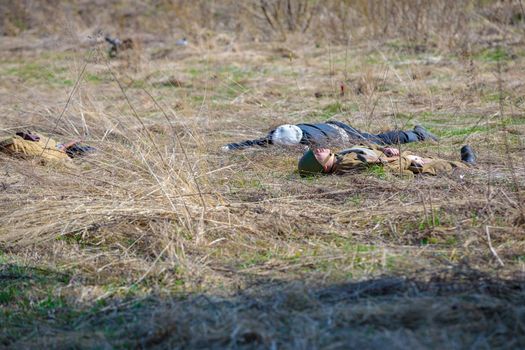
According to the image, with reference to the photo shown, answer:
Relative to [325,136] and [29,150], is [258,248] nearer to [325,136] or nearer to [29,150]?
[325,136]

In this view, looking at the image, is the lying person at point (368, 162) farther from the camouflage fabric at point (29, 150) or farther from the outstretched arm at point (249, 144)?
the camouflage fabric at point (29, 150)

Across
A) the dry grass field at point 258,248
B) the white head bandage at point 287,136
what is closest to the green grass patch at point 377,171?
the dry grass field at point 258,248

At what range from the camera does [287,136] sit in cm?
638

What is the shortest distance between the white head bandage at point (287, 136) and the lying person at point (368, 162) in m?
0.89

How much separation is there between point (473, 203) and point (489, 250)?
65 cm

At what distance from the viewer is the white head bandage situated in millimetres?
6352

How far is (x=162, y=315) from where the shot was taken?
3.07m

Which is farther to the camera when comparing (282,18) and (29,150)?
(282,18)

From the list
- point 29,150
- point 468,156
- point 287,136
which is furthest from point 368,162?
point 29,150

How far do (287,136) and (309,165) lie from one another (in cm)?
102

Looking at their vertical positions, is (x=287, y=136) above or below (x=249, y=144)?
above

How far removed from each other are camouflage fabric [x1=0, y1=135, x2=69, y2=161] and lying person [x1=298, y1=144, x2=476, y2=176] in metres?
1.96

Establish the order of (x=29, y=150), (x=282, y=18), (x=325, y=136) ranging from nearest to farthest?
(x=29, y=150), (x=325, y=136), (x=282, y=18)

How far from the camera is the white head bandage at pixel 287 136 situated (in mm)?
A: 6352
